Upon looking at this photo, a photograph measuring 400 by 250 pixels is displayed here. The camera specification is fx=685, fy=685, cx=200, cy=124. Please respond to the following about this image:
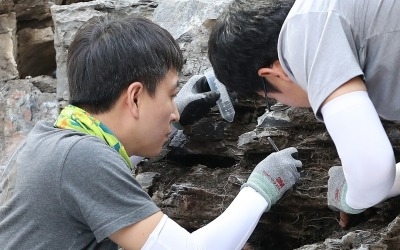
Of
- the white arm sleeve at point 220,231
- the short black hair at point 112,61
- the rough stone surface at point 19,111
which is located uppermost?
the short black hair at point 112,61

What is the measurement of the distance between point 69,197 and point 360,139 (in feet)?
2.58

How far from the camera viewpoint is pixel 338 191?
7.59 feet

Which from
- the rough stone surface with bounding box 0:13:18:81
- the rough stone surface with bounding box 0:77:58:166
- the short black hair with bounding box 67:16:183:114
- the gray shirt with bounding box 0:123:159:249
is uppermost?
the short black hair with bounding box 67:16:183:114

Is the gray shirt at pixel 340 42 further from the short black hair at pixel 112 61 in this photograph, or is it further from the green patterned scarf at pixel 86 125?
the green patterned scarf at pixel 86 125

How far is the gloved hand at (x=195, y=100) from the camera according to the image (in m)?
2.68

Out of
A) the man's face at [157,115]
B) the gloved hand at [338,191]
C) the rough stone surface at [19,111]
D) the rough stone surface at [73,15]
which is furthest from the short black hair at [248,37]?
the rough stone surface at [19,111]

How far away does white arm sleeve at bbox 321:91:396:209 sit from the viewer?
1.71 m

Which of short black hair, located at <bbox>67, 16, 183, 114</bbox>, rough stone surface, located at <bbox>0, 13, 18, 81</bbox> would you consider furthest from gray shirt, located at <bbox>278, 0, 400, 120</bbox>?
rough stone surface, located at <bbox>0, 13, 18, 81</bbox>

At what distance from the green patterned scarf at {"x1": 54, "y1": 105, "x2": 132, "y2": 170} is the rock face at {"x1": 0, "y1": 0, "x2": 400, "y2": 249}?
752mm

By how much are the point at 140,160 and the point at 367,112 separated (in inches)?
57.3

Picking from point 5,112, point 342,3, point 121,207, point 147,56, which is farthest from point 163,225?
point 5,112

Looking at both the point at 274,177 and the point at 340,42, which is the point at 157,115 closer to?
the point at 274,177

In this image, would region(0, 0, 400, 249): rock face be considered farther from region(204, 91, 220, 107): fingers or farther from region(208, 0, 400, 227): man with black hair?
region(208, 0, 400, 227): man with black hair

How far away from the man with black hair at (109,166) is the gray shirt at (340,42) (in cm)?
50
